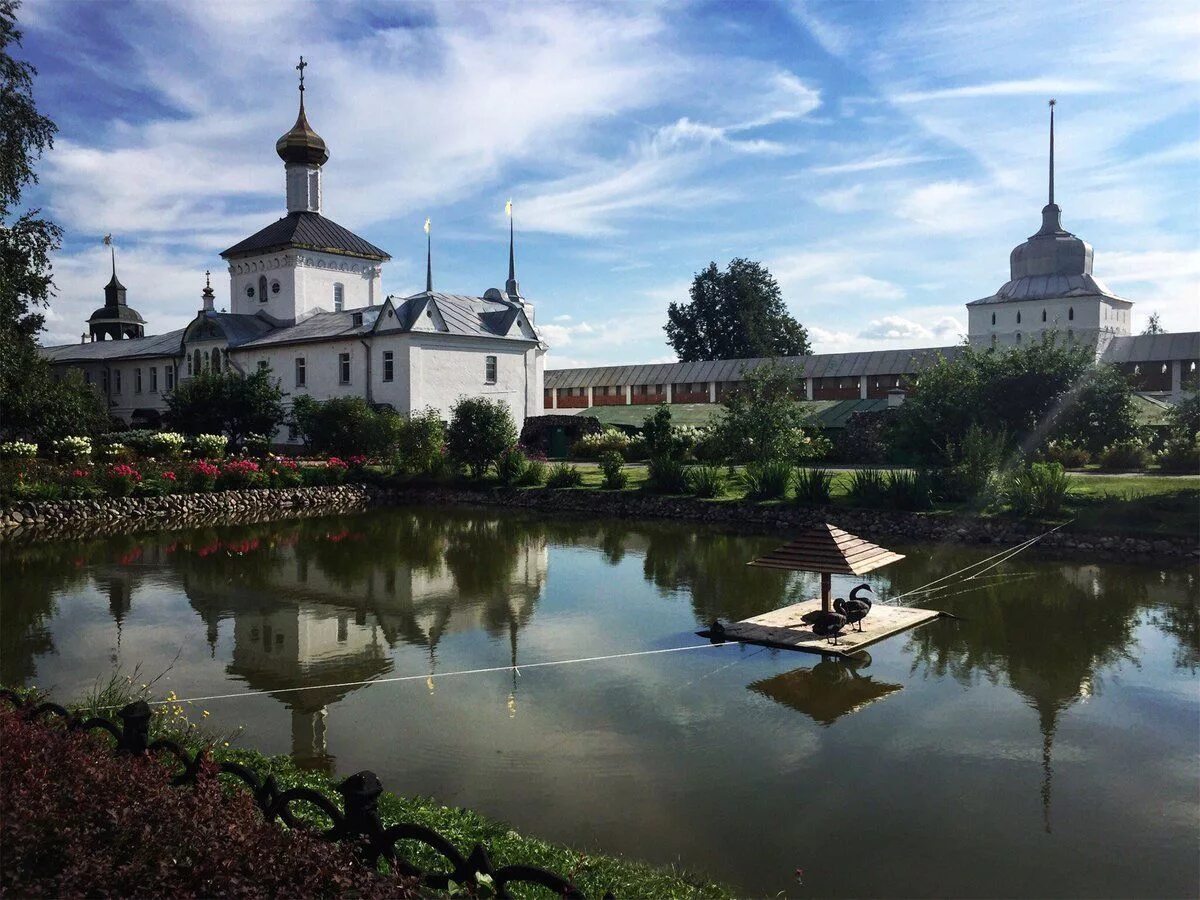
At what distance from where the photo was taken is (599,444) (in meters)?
39.2

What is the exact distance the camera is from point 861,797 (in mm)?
7301

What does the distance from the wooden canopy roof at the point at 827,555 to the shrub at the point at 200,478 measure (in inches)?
828

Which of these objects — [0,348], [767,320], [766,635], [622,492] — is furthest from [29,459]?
[767,320]

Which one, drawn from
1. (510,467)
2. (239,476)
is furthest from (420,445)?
(239,476)

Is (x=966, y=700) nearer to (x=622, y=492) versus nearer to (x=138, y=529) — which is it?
(x=622, y=492)

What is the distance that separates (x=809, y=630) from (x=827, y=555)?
1090 mm

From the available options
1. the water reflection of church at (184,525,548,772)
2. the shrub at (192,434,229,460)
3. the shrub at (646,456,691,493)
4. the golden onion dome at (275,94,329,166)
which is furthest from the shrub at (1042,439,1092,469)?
the golden onion dome at (275,94,329,166)

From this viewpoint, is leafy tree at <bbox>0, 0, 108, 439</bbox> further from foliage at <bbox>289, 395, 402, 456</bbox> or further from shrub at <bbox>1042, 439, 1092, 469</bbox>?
shrub at <bbox>1042, 439, 1092, 469</bbox>

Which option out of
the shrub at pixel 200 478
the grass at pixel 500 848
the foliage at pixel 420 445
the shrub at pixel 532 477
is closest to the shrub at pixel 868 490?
the shrub at pixel 532 477

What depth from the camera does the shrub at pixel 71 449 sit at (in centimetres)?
2924

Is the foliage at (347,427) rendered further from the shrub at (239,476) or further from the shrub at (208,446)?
the shrub at (239,476)

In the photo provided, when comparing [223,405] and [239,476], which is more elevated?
[223,405]

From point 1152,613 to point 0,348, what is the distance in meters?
22.5

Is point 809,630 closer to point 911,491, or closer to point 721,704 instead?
point 721,704
